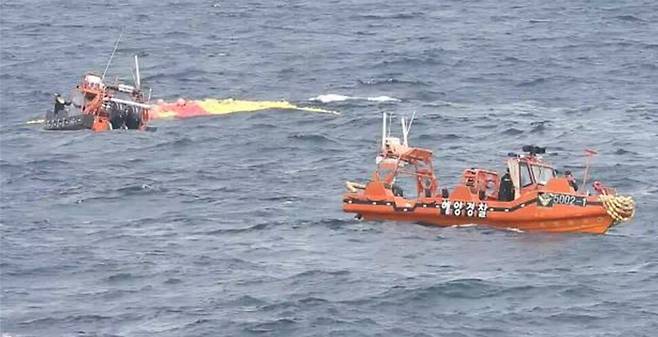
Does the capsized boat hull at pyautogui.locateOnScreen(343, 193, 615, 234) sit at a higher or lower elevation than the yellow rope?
lower

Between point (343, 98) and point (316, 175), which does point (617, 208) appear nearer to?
point (316, 175)

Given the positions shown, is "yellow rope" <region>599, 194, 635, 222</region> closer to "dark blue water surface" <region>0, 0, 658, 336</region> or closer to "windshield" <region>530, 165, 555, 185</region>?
"dark blue water surface" <region>0, 0, 658, 336</region>

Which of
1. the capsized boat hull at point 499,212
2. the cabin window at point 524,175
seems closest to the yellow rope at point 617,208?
the capsized boat hull at point 499,212

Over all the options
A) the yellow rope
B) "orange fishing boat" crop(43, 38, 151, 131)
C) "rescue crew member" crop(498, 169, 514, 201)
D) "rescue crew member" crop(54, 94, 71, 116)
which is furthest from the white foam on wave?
the yellow rope

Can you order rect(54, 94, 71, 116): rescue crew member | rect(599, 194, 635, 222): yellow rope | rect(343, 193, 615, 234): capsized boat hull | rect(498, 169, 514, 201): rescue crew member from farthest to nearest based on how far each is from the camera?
rect(54, 94, 71, 116): rescue crew member < rect(498, 169, 514, 201): rescue crew member < rect(343, 193, 615, 234): capsized boat hull < rect(599, 194, 635, 222): yellow rope

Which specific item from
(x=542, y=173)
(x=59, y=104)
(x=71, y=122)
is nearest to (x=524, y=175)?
(x=542, y=173)

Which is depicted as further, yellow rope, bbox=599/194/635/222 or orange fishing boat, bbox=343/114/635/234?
orange fishing boat, bbox=343/114/635/234

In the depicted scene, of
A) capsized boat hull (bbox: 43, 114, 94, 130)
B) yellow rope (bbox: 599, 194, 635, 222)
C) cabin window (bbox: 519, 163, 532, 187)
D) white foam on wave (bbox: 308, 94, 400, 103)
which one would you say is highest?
cabin window (bbox: 519, 163, 532, 187)
